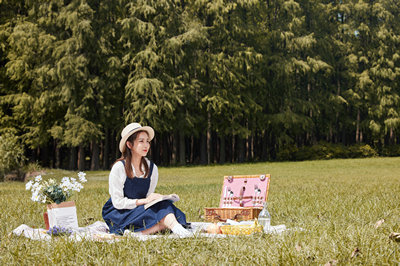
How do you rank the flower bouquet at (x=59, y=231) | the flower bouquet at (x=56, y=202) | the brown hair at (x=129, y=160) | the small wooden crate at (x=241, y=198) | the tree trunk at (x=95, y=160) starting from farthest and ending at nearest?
the tree trunk at (x=95, y=160), the small wooden crate at (x=241, y=198), the brown hair at (x=129, y=160), the flower bouquet at (x=56, y=202), the flower bouquet at (x=59, y=231)

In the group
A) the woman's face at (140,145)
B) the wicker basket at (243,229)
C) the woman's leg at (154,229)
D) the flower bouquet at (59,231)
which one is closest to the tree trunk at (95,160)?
the woman's face at (140,145)

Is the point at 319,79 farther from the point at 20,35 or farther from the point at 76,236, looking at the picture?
the point at 76,236

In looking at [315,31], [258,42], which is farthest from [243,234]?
[315,31]

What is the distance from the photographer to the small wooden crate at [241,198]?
300 inches

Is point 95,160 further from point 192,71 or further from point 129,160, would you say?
point 129,160

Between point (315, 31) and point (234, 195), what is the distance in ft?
108

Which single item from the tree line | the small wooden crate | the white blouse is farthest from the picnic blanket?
the tree line

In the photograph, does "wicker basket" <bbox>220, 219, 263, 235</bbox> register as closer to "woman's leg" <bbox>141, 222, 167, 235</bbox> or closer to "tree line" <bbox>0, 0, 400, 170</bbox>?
"woman's leg" <bbox>141, 222, 167, 235</bbox>

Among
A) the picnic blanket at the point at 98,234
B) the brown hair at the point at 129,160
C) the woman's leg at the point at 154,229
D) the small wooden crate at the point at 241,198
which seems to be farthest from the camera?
the small wooden crate at the point at 241,198

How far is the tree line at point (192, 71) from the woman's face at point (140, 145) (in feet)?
73.2

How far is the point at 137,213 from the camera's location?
20.2 ft

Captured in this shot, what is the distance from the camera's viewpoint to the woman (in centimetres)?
604

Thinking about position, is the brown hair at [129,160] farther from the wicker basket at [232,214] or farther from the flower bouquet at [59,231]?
the wicker basket at [232,214]

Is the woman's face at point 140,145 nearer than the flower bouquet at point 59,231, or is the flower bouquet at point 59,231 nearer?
the flower bouquet at point 59,231
